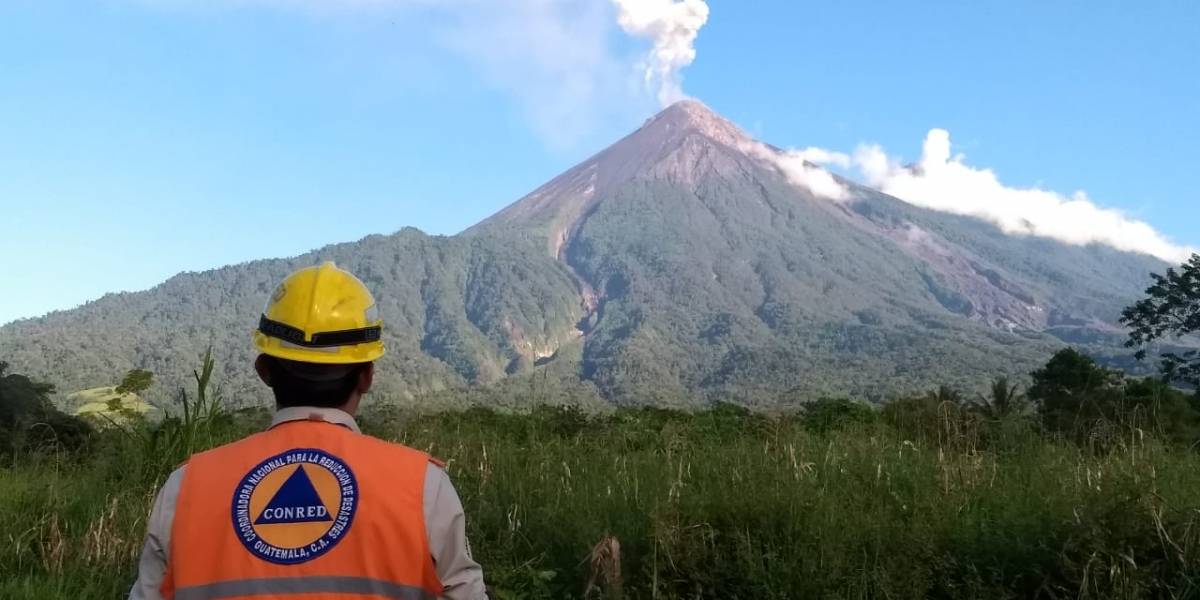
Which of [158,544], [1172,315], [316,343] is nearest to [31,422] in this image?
[158,544]

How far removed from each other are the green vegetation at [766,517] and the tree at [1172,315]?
35083 mm

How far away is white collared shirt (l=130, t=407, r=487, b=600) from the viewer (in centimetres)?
179

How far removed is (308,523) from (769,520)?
299cm

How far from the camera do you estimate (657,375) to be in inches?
5438

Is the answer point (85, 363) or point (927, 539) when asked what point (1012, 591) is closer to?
point (927, 539)

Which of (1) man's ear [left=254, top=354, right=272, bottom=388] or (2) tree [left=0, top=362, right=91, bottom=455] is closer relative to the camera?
(1) man's ear [left=254, top=354, right=272, bottom=388]

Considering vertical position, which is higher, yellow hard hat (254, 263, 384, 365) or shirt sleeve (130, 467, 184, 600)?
yellow hard hat (254, 263, 384, 365)

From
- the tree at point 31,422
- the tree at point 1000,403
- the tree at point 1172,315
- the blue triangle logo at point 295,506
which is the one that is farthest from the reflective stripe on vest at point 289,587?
the tree at point 1172,315

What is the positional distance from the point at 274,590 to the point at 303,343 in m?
0.55

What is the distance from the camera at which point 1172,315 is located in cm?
3594

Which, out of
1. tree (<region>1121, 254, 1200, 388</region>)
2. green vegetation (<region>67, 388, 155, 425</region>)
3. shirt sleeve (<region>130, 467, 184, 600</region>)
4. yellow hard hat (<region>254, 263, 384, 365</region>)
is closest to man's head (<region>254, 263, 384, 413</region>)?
yellow hard hat (<region>254, 263, 384, 365</region>)

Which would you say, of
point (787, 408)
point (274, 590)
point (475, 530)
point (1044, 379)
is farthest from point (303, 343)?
point (1044, 379)

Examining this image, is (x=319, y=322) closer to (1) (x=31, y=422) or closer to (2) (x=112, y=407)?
(2) (x=112, y=407)

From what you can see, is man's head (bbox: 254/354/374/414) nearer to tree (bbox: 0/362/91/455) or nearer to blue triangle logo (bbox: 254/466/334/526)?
blue triangle logo (bbox: 254/466/334/526)
